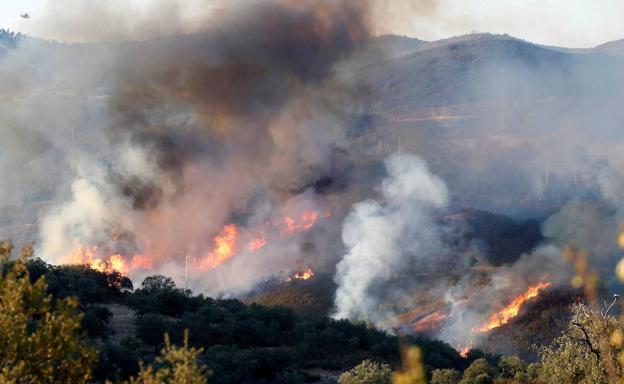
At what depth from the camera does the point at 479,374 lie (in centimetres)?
5122

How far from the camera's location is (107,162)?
111m

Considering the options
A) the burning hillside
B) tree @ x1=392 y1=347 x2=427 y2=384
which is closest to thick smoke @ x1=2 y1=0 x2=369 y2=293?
the burning hillside

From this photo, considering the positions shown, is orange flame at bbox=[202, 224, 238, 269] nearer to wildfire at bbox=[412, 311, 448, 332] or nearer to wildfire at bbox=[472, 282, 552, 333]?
wildfire at bbox=[412, 311, 448, 332]

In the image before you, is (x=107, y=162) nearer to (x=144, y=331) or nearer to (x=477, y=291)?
(x=477, y=291)

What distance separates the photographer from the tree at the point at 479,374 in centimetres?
4925

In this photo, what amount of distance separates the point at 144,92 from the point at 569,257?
187 ft

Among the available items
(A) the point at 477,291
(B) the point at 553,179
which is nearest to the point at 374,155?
(B) the point at 553,179

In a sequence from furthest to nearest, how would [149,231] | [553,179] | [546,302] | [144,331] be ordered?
1. [553,179]
2. [149,231]
3. [546,302]
4. [144,331]

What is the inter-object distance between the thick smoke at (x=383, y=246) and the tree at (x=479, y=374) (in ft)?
128

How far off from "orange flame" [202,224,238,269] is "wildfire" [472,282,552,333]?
36.4 metres

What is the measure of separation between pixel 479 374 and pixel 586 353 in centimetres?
1294

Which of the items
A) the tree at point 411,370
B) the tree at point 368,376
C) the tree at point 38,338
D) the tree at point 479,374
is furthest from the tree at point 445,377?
the tree at point 38,338

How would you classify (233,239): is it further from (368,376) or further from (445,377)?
(368,376)

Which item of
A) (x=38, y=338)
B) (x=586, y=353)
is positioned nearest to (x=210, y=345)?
(x=586, y=353)
